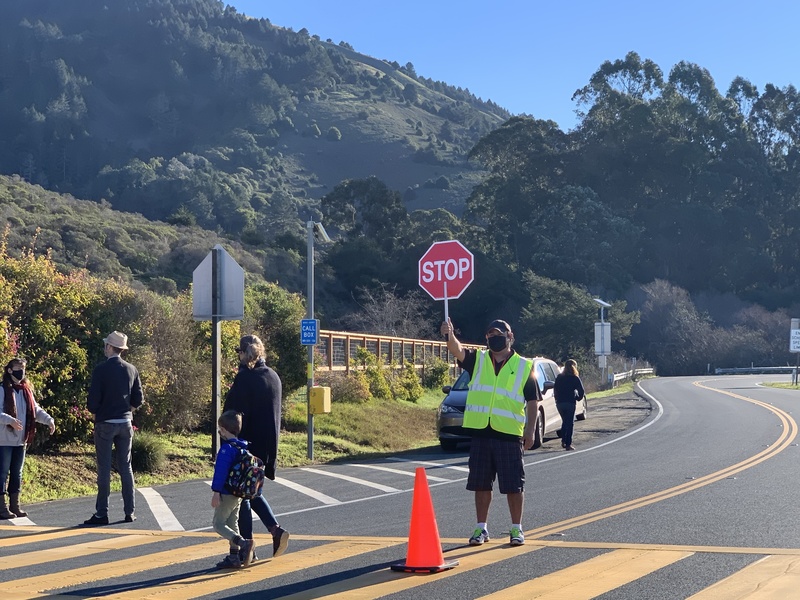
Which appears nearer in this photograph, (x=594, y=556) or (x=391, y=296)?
(x=594, y=556)

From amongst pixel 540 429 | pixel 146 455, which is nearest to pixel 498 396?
pixel 146 455

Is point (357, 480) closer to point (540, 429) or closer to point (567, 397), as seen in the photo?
point (540, 429)

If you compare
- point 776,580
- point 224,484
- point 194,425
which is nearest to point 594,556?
point 776,580

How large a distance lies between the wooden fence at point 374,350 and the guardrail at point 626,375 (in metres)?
14.9

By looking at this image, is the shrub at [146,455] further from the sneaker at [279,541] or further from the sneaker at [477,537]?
the sneaker at [477,537]

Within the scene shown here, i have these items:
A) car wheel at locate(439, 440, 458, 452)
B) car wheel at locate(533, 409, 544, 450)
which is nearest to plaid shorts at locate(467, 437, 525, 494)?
car wheel at locate(533, 409, 544, 450)

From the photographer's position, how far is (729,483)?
45.3 ft

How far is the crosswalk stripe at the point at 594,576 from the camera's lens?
23.3ft

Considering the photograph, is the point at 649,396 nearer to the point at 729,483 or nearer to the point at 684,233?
the point at 729,483

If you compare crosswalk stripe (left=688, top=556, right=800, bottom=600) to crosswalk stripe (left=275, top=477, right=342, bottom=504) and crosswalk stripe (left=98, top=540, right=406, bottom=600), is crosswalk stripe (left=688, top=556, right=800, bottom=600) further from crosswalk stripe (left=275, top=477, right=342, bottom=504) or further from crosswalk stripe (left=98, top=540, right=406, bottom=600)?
crosswalk stripe (left=275, top=477, right=342, bottom=504)

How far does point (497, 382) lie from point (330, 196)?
7403 cm

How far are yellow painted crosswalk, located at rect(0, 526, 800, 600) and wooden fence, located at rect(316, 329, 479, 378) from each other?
52.8ft

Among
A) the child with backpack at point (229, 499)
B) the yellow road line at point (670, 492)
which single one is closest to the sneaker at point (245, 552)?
the child with backpack at point (229, 499)

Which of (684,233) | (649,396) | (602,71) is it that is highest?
(602,71)
